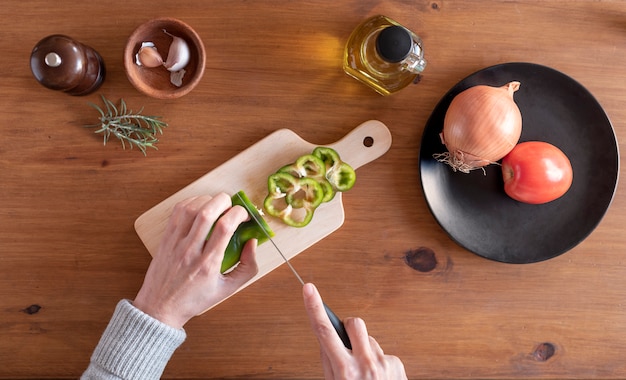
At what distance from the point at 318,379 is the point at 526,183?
666 millimetres

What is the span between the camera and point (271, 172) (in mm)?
1194

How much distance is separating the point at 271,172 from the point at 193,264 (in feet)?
0.93

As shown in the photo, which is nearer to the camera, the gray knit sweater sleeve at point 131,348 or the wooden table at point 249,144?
the gray knit sweater sleeve at point 131,348

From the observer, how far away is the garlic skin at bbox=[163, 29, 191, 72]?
1.10m

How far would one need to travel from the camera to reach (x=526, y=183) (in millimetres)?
1097

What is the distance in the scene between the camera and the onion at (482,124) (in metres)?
1.06

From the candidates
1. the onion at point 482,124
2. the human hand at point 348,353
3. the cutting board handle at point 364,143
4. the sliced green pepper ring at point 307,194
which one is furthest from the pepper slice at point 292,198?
the onion at point 482,124

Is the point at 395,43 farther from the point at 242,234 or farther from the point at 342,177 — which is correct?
the point at 242,234

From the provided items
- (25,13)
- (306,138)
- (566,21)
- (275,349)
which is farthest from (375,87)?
(25,13)

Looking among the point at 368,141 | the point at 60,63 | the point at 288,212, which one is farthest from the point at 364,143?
the point at 60,63

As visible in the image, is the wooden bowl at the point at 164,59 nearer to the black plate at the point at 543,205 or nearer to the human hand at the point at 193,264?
the human hand at the point at 193,264

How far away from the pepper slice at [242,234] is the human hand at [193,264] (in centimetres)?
2

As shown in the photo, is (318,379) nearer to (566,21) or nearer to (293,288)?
(293,288)

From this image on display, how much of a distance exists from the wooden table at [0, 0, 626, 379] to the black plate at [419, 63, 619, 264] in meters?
0.06
